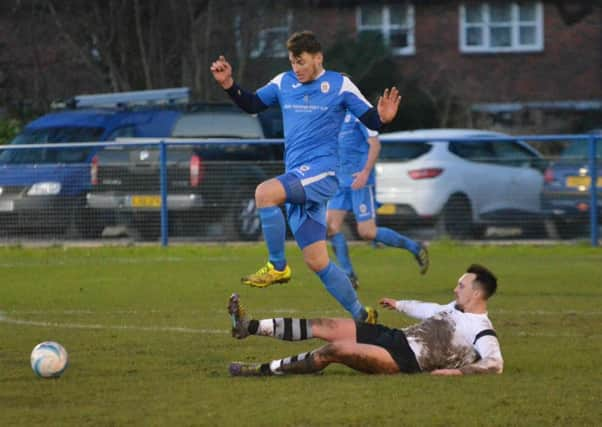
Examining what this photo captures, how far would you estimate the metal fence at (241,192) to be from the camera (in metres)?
20.9

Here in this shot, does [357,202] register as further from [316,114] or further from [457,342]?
[457,342]

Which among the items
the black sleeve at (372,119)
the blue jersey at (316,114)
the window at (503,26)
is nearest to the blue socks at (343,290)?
the blue jersey at (316,114)

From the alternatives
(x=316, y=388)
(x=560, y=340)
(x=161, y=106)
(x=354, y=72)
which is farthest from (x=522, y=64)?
(x=316, y=388)

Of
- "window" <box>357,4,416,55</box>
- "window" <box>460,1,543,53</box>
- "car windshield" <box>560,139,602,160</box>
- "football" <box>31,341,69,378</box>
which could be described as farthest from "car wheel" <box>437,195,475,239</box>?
"window" <box>460,1,543,53</box>

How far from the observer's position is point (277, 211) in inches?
416

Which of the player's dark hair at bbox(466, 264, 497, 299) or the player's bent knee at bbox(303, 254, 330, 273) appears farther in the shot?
the player's bent knee at bbox(303, 254, 330, 273)

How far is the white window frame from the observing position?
3023 centimetres

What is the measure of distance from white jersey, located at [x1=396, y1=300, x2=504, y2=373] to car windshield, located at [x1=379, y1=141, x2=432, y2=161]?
12.4 m

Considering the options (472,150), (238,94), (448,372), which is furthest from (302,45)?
(472,150)

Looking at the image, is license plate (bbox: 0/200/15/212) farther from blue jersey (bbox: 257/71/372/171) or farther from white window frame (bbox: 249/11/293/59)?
blue jersey (bbox: 257/71/372/171)

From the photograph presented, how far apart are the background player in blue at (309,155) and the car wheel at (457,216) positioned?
34.3 feet

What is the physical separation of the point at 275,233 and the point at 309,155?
61 cm

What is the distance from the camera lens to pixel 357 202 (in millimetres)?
14883

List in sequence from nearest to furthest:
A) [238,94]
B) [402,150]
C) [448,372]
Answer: [448,372] < [238,94] < [402,150]
